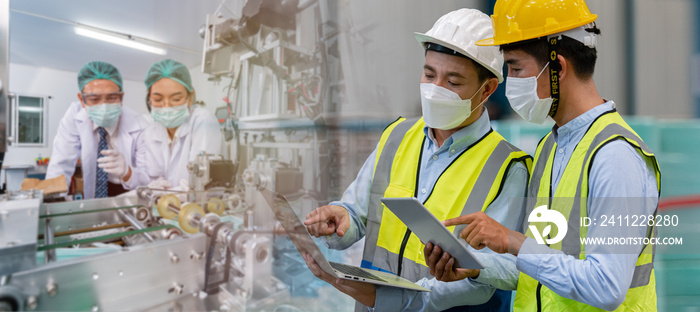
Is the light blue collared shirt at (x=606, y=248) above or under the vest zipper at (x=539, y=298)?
above

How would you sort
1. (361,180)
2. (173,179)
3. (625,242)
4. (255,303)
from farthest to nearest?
(173,179) → (255,303) → (361,180) → (625,242)

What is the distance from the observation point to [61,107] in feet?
4.76

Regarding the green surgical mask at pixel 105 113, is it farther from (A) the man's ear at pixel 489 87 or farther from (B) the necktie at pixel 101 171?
(A) the man's ear at pixel 489 87

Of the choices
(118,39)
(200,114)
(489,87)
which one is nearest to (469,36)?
(489,87)

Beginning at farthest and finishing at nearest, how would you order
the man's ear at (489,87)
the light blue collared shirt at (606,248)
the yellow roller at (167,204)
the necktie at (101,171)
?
1. the yellow roller at (167,204)
2. the necktie at (101,171)
3. the man's ear at (489,87)
4. the light blue collared shirt at (606,248)

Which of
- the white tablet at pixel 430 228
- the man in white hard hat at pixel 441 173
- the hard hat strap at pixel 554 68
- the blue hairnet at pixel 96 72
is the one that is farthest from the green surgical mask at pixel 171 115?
the hard hat strap at pixel 554 68

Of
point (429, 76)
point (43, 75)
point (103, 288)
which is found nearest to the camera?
point (429, 76)

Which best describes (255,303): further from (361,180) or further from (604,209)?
(604,209)

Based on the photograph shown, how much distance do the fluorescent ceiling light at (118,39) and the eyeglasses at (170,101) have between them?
0.22m

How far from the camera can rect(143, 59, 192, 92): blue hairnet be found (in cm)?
164

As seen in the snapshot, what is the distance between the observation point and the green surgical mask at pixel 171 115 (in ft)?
5.54

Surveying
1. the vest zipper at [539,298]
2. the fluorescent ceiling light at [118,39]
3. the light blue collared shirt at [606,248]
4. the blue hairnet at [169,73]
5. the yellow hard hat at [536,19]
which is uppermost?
the fluorescent ceiling light at [118,39]

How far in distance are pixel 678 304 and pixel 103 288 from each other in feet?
6.20

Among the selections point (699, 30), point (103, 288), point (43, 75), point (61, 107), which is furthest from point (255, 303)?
point (699, 30)
